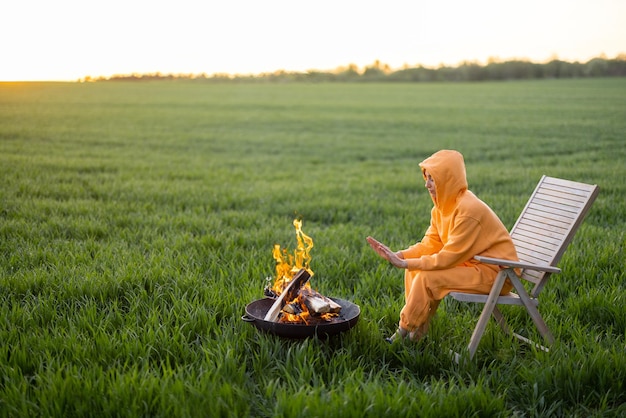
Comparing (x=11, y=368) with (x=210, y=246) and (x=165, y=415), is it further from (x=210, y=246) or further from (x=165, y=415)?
(x=210, y=246)

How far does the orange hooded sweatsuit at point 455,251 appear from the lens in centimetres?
396

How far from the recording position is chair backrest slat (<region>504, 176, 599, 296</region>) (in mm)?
4133

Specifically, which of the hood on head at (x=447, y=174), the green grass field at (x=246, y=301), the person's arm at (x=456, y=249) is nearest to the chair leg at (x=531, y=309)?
the green grass field at (x=246, y=301)

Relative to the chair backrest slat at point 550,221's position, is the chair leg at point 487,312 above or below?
below

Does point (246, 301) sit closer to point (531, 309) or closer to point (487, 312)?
point (487, 312)

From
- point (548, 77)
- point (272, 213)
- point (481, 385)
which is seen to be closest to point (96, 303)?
point (481, 385)

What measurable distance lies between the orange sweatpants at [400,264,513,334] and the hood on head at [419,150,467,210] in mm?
535

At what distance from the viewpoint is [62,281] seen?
16.6ft

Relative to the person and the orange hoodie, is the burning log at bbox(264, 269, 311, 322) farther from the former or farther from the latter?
the orange hoodie

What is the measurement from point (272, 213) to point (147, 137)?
14.7 m

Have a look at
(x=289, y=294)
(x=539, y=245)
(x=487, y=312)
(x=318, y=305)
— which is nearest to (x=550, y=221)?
(x=539, y=245)

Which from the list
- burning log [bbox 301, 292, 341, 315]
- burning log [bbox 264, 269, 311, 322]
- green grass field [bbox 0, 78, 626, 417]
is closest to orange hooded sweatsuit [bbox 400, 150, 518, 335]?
green grass field [bbox 0, 78, 626, 417]

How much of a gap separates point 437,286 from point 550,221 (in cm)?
110

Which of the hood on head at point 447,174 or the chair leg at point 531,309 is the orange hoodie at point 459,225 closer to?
the hood on head at point 447,174
